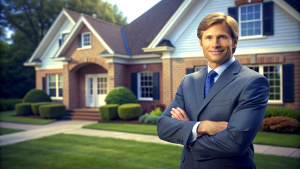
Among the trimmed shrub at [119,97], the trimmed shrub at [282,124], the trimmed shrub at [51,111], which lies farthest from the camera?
the trimmed shrub at [51,111]

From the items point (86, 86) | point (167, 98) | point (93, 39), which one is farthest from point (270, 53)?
point (86, 86)

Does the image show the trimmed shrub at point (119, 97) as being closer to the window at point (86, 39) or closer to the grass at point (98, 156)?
the window at point (86, 39)

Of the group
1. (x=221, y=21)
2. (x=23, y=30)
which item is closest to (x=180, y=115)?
(x=221, y=21)

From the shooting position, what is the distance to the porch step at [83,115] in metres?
15.3

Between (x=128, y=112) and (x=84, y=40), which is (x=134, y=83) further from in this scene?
(x=84, y=40)

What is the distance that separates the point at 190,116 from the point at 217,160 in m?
0.44

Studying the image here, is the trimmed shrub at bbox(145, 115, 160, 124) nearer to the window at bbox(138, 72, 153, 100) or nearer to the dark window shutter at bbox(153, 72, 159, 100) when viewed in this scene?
the dark window shutter at bbox(153, 72, 159, 100)

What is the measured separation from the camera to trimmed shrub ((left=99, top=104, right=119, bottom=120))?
13750mm

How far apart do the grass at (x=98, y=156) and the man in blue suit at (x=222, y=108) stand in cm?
387

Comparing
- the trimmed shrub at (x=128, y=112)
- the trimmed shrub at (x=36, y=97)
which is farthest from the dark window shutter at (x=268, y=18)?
the trimmed shrub at (x=36, y=97)

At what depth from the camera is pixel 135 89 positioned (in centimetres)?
1653

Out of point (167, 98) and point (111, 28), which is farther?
point (111, 28)

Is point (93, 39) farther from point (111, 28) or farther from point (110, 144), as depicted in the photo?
point (110, 144)

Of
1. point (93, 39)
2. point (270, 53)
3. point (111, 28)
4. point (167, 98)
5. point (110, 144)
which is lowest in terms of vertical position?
point (110, 144)
